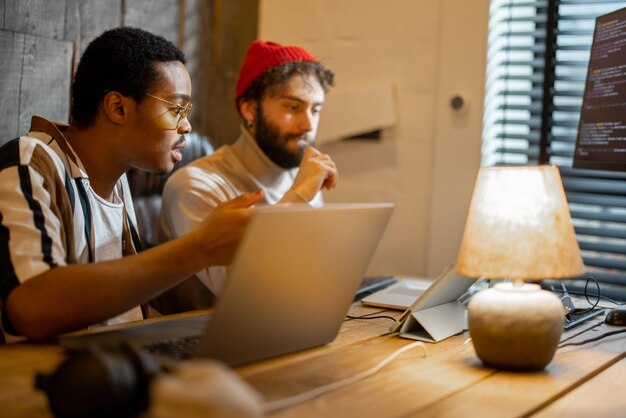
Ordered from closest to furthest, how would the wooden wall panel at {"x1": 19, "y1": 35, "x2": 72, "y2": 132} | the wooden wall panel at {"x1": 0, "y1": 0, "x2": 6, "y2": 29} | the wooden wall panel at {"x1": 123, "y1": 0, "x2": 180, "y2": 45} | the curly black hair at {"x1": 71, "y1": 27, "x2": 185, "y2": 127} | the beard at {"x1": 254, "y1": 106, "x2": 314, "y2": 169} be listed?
the curly black hair at {"x1": 71, "y1": 27, "x2": 185, "y2": 127}, the wooden wall panel at {"x1": 0, "y1": 0, "x2": 6, "y2": 29}, the wooden wall panel at {"x1": 19, "y1": 35, "x2": 72, "y2": 132}, the beard at {"x1": 254, "y1": 106, "x2": 314, "y2": 169}, the wooden wall panel at {"x1": 123, "y1": 0, "x2": 180, "y2": 45}

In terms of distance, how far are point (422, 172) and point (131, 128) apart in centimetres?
136

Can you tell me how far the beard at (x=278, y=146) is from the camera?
2516 mm

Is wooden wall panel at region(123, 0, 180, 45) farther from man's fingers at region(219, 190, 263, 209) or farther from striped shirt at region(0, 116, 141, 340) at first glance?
man's fingers at region(219, 190, 263, 209)

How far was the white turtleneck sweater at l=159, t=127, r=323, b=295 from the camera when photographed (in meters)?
2.22

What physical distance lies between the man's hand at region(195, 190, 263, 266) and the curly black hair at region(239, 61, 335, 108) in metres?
1.24

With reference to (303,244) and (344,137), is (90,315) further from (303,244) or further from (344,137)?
(344,137)

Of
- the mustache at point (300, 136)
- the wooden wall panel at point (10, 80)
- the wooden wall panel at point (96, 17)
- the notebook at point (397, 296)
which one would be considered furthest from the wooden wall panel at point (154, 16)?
the notebook at point (397, 296)

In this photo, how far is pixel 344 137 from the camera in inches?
117

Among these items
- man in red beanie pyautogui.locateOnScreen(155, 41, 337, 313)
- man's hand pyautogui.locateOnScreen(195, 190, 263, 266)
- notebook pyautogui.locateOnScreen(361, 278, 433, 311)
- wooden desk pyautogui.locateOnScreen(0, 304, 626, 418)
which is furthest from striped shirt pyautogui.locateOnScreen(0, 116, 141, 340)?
notebook pyautogui.locateOnScreen(361, 278, 433, 311)

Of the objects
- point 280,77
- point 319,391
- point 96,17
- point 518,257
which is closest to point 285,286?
point 319,391

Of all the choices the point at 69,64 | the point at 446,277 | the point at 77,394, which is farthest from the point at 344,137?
the point at 77,394

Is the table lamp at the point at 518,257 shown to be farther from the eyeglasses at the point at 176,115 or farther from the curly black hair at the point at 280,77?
the curly black hair at the point at 280,77

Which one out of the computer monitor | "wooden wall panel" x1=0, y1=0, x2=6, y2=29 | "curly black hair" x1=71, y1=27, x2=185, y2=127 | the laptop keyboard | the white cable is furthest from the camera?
"wooden wall panel" x1=0, y1=0, x2=6, y2=29

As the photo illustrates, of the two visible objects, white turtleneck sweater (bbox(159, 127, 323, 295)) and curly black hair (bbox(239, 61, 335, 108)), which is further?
curly black hair (bbox(239, 61, 335, 108))
